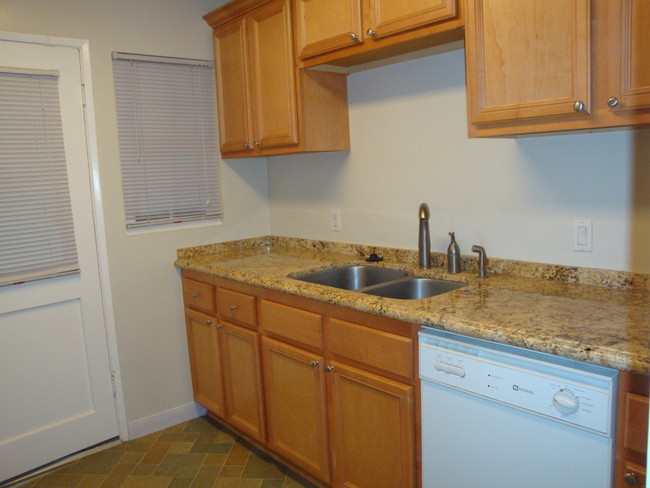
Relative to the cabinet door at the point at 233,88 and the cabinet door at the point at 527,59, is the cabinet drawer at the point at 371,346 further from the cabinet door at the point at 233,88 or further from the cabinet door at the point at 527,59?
the cabinet door at the point at 233,88

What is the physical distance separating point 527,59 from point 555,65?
0.09 meters

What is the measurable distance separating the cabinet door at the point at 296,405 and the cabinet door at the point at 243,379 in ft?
0.20

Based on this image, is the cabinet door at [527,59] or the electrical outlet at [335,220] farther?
the electrical outlet at [335,220]

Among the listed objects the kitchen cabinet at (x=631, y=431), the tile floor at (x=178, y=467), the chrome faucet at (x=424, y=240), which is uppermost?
the chrome faucet at (x=424, y=240)

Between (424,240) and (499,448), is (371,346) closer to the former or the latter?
(499,448)

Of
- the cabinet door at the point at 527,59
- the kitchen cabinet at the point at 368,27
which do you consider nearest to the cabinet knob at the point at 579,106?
the cabinet door at the point at 527,59

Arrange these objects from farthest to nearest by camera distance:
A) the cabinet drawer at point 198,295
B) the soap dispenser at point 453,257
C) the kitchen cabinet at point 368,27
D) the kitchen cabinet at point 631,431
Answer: the cabinet drawer at point 198,295
the soap dispenser at point 453,257
the kitchen cabinet at point 368,27
the kitchen cabinet at point 631,431

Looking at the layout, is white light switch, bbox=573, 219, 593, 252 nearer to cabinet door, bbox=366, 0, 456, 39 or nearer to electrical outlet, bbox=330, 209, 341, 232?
cabinet door, bbox=366, 0, 456, 39

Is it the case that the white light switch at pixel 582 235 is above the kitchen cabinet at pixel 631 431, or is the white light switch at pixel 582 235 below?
above

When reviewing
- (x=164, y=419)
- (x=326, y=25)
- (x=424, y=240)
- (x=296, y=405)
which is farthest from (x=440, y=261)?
(x=164, y=419)

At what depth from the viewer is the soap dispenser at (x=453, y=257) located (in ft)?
7.45

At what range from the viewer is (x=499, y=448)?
1.54 metres

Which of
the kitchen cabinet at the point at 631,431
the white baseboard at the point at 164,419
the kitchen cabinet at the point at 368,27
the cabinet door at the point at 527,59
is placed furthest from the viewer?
the white baseboard at the point at 164,419

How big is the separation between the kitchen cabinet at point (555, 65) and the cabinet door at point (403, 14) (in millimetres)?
140
